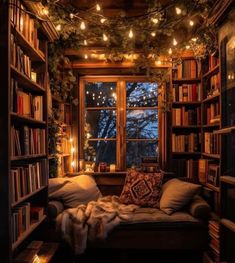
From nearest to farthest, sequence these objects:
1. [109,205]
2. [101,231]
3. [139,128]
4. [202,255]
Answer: [101,231], [202,255], [109,205], [139,128]

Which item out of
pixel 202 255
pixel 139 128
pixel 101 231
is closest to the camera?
pixel 101 231

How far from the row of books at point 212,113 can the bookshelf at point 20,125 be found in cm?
199

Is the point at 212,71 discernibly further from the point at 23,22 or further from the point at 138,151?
the point at 23,22

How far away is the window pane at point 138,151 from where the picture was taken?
477 centimetres

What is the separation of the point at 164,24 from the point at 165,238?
229 cm

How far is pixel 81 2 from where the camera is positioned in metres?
3.89

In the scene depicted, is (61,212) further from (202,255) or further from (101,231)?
(202,255)

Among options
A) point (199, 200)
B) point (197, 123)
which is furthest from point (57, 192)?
point (197, 123)

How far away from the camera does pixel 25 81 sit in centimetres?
269

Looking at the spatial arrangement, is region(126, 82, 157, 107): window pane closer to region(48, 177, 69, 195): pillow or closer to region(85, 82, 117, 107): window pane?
region(85, 82, 117, 107): window pane

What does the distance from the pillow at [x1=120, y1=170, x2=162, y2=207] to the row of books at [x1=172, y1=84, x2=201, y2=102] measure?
1.14 meters

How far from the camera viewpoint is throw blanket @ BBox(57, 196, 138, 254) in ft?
10.4

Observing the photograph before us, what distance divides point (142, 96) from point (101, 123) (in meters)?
0.74

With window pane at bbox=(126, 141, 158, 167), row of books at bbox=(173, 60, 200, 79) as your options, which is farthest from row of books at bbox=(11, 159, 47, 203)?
row of books at bbox=(173, 60, 200, 79)
